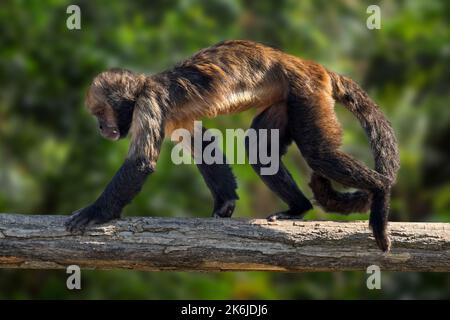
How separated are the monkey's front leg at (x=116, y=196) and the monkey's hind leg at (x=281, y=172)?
4.12 ft

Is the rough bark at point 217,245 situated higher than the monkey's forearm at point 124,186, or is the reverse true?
the monkey's forearm at point 124,186

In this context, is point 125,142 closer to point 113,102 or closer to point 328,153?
point 113,102

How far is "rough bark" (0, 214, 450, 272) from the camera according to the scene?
750 cm

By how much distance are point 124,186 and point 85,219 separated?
493mm

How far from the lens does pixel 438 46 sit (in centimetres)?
1939

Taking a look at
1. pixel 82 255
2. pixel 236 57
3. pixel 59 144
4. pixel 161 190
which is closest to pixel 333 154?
pixel 236 57

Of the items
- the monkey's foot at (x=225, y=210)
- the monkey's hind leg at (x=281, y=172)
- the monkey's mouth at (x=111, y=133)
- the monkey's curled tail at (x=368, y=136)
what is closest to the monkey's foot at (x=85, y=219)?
the monkey's mouth at (x=111, y=133)

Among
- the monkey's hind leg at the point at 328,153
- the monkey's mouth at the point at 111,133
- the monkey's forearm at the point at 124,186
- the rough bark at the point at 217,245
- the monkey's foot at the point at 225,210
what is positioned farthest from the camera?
the monkey's foot at the point at 225,210

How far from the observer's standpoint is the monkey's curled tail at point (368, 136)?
27.6ft

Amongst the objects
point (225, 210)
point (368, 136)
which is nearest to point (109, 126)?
point (225, 210)

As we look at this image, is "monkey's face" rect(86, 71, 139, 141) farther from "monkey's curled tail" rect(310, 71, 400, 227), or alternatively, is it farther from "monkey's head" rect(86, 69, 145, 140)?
"monkey's curled tail" rect(310, 71, 400, 227)

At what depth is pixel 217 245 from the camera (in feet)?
24.9

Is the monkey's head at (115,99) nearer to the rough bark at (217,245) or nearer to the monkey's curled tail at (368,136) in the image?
the rough bark at (217,245)

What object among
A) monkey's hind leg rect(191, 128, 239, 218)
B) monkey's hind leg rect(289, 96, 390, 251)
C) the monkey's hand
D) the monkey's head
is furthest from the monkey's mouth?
monkey's hind leg rect(289, 96, 390, 251)
